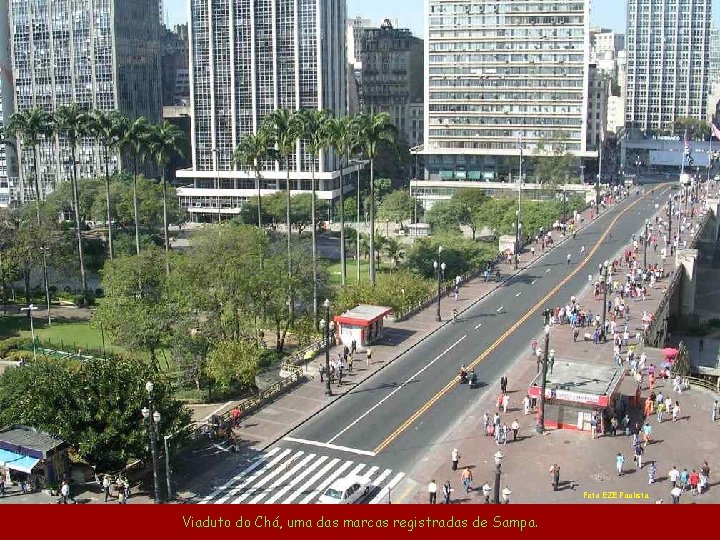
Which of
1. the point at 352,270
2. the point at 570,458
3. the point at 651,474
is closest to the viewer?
the point at 651,474

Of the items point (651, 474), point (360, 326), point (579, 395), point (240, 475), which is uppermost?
point (360, 326)

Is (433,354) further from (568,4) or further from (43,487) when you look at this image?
(568,4)

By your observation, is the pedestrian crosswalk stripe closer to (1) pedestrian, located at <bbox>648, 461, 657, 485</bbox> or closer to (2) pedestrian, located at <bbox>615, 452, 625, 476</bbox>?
(2) pedestrian, located at <bbox>615, 452, 625, 476</bbox>

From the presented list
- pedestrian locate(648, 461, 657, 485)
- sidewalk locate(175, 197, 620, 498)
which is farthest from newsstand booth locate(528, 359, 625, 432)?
sidewalk locate(175, 197, 620, 498)

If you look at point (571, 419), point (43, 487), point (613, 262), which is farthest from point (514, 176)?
point (43, 487)

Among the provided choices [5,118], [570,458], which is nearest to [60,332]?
[570,458]

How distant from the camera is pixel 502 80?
16962 cm

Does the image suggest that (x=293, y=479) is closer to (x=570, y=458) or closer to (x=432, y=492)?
(x=432, y=492)

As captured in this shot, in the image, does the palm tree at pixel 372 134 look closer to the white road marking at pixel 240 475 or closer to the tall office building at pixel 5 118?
→ the white road marking at pixel 240 475

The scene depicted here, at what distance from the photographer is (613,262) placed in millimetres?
91500

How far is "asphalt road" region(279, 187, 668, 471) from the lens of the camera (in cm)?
4681

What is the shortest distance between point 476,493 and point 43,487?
20590mm

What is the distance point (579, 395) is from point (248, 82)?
394ft
